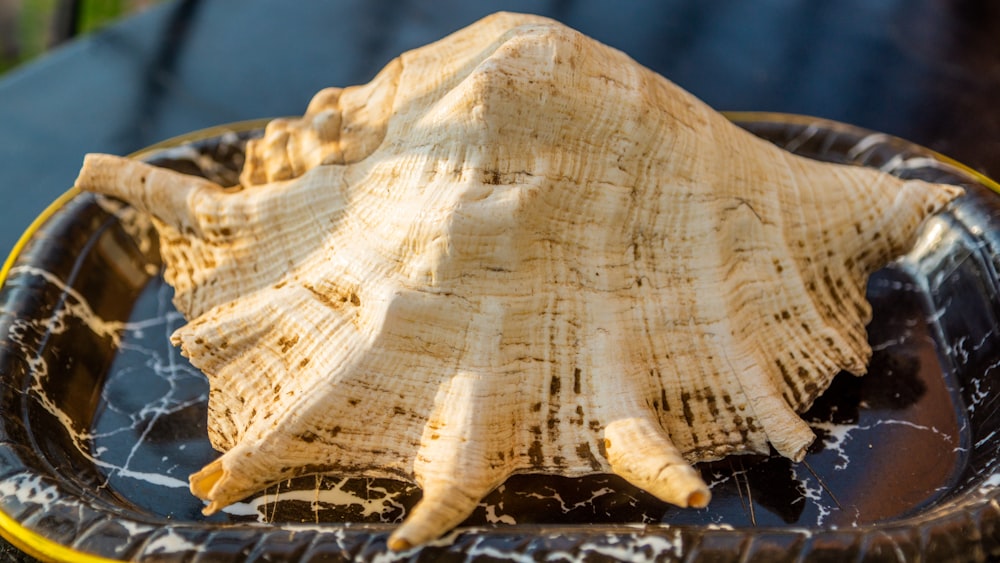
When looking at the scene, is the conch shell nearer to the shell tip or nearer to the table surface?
the shell tip

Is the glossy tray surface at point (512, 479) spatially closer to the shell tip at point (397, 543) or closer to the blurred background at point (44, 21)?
the shell tip at point (397, 543)

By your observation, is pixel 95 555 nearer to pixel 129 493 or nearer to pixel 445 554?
pixel 129 493

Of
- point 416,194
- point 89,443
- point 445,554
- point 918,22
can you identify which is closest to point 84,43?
point 89,443

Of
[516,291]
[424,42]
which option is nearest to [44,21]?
[424,42]

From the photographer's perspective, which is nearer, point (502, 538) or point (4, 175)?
point (502, 538)

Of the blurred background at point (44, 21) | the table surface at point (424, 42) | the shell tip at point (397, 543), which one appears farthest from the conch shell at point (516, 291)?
the blurred background at point (44, 21)
